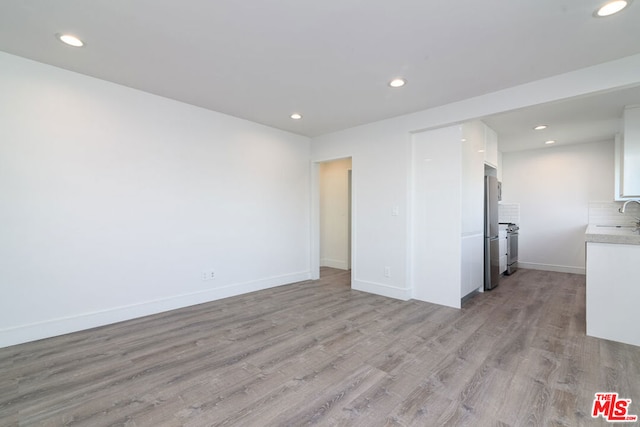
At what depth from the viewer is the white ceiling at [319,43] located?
74.6 inches

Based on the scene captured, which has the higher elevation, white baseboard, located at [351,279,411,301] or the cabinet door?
the cabinet door

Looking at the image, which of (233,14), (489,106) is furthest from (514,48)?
(233,14)

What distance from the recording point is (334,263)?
6.35 metres

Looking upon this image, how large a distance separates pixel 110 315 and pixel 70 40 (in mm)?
2610

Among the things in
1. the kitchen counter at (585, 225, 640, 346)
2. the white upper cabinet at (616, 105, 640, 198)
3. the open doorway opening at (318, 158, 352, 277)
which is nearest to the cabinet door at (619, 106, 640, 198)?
the white upper cabinet at (616, 105, 640, 198)

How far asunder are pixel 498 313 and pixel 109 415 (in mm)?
3790

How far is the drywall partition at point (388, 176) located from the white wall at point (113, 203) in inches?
58.1

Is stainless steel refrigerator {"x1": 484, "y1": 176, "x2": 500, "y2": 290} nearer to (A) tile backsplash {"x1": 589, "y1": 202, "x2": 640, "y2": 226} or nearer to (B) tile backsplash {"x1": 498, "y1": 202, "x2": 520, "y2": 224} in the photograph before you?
(B) tile backsplash {"x1": 498, "y1": 202, "x2": 520, "y2": 224}

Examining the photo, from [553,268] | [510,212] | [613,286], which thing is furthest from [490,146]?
[553,268]

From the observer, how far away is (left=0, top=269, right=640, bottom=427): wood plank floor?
1679 mm

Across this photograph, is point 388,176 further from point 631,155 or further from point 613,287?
point 631,155

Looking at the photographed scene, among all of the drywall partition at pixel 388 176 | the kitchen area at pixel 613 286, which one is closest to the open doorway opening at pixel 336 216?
the drywall partition at pixel 388 176

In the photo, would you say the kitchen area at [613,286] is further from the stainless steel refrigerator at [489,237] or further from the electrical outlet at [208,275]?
the electrical outlet at [208,275]

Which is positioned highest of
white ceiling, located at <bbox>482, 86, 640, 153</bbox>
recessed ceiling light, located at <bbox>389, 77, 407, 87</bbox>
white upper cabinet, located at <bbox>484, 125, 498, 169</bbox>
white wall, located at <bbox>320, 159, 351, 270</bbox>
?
recessed ceiling light, located at <bbox>389, 77, 407, 87</bbox>
